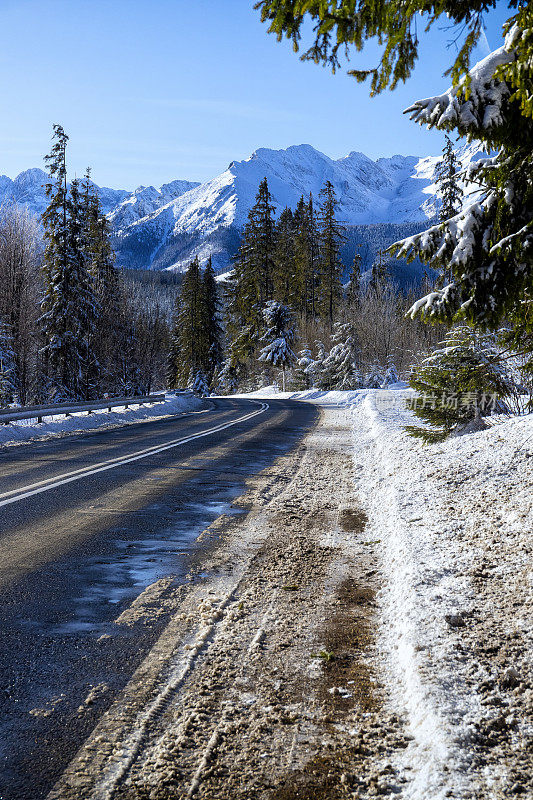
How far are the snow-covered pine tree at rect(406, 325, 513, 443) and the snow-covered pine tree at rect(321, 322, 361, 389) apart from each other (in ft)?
98.4

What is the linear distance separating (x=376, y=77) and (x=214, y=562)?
4.50 metres

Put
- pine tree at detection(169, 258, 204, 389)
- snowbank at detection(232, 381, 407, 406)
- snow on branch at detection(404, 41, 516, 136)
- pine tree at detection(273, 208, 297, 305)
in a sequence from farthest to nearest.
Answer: pine tree at detection(169, 258, 204, 389) < pine tree at detection(273, 208, 297, 305) < snowbank at detection(232, 381, 407, 406) < snow on branch at detection(404, 41, 516, 136)

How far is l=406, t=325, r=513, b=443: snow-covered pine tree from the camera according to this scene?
319 inches

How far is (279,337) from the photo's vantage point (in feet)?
161

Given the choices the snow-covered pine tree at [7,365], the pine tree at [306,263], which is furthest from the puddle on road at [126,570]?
the pine tree at [306,263]

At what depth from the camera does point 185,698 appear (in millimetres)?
2820

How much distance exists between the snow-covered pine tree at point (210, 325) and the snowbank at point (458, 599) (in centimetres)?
5661

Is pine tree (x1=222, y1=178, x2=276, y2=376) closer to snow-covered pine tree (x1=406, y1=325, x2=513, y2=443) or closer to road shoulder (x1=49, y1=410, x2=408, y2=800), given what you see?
snow-covered pine tree (x1=406, y1=325, x2=513, y2=443)

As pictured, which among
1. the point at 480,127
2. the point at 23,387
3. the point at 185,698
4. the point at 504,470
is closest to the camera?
the point at 185,698

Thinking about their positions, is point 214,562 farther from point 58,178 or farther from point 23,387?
point 58,178

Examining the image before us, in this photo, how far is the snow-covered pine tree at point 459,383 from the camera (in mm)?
8109

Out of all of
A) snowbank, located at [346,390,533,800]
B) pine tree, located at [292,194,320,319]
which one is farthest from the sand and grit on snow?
pine tree, located at [292,194,320,319]

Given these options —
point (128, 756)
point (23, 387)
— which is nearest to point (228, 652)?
point (128, 756)

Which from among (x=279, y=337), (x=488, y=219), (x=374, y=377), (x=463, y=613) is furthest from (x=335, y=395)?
(x=463, y=613)
